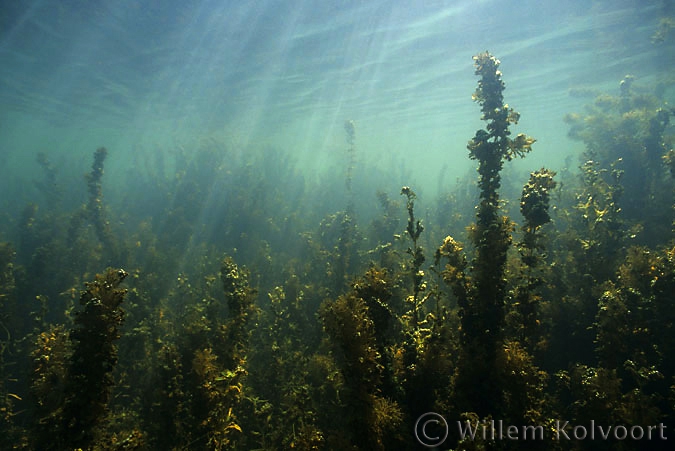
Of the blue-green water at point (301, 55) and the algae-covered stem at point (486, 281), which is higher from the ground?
the blue-green water at point (301, 55)

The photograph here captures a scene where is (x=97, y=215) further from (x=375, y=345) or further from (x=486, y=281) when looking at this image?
(x=486, y=281)

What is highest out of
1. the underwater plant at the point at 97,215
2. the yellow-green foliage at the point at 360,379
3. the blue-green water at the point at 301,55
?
the blue-green water at the point at 301,55

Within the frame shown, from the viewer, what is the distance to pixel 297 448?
3.89 metres

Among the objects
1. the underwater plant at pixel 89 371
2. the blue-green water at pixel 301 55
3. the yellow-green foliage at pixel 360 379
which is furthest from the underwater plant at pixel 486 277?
the blue-green water at pixel 301 55

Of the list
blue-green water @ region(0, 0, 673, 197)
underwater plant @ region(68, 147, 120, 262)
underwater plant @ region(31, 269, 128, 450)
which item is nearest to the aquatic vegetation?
underwater plant @ region(31, 269, 128, 450)

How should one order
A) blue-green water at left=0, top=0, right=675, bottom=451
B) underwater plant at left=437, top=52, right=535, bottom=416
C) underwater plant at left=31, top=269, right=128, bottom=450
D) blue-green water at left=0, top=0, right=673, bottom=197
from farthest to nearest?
blue-green water at left=0, top=0, right=673, bottom=197
underwater plant at left=437, top=52, right=535, bottom=416
blue-green water at left=0, top=0, right=675, bottom=451
underwater plant at left=31, top=269, right=128, bottom=450

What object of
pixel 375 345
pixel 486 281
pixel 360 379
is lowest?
pixel 360 379

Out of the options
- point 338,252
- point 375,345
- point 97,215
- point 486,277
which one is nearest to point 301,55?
point 338,252

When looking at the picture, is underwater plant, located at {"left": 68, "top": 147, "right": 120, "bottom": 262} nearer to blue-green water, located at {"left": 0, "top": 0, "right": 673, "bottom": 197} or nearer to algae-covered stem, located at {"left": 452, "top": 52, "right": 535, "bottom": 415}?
blue-green water, located at {"left": 0, "top": 0, "right": 673, "bottom": 197}

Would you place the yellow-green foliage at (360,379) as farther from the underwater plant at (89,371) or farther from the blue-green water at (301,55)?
the blue-green water at (301,55)

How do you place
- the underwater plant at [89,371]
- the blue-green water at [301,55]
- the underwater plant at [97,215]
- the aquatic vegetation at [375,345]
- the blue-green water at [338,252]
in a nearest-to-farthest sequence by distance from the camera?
the underwater plant at [89,371] → the aquatic vegetation at [375,345] → the blue-green water at [338,252] → the underwater plant at [97,215] → the blue-green water at [301,55]

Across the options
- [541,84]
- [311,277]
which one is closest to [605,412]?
[311,277]

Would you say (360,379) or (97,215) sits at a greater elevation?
(97,215)

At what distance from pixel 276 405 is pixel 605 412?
20.7 feet
